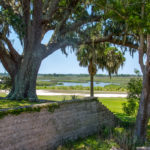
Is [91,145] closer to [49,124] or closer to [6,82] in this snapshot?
[49,124]

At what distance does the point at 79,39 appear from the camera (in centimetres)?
1331

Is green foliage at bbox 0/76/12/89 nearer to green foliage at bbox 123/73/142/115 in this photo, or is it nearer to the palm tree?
the palm tree

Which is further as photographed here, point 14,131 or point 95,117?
point 95,117

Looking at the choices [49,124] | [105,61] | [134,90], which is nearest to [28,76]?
[49,124]

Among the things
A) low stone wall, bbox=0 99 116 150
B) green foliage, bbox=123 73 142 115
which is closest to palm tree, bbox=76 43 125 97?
green foliage, bbox=123 73 142 115

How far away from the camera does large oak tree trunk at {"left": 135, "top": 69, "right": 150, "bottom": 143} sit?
7656mm

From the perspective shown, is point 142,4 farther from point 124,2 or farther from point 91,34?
point 91,34

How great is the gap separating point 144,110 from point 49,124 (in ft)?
12.4

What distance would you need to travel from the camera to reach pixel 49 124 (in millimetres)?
7539

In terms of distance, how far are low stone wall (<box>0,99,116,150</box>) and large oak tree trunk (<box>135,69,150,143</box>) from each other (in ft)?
8.15

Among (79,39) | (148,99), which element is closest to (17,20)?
(79,39)

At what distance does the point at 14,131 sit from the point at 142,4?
6.55 m

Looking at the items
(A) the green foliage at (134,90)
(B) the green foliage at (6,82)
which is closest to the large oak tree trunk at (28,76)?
(B) the green foliage at (6,82)

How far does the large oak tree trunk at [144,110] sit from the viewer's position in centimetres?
766
